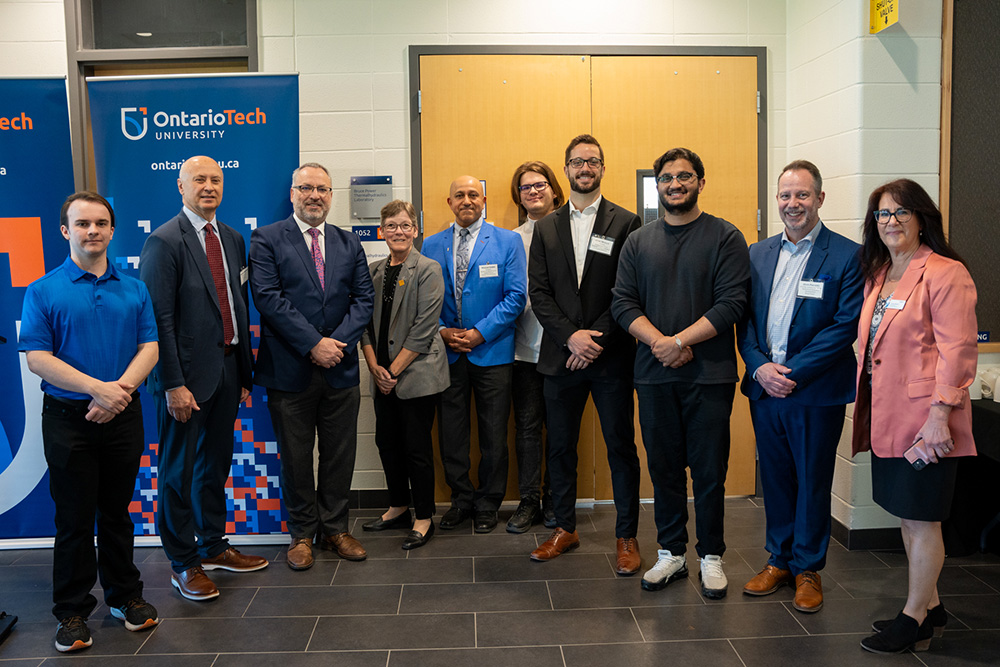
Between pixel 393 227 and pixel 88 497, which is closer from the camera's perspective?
pixel 88 497

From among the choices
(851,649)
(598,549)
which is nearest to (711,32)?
(598,549)

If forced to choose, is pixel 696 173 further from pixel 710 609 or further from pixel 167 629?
pixel 167 629

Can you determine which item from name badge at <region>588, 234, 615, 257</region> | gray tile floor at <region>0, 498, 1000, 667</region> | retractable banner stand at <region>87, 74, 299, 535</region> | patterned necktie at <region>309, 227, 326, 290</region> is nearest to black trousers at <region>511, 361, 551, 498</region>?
gray tile floor at <region>0, 498, 1000, 667</region>

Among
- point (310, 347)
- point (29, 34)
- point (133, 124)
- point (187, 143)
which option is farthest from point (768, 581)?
point (29, 34)

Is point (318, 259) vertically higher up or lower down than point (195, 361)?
higher up

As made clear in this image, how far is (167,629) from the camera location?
9.27ft

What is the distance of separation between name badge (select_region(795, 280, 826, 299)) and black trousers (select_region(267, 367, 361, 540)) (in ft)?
6.59

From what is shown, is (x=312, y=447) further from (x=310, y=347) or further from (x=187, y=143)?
→ (x=187, y=143)

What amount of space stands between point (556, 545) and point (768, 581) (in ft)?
3.07

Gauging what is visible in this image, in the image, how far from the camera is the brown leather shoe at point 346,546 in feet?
11.4

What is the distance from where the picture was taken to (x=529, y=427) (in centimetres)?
395

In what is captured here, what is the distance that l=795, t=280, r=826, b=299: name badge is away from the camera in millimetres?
2799

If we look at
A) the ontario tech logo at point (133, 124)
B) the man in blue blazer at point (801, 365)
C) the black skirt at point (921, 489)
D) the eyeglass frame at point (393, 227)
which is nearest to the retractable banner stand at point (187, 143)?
the ontario tech logo at point (133, 124)

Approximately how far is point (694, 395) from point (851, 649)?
103cm
